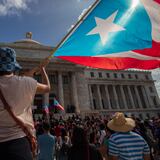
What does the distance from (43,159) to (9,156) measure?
3808 millimetres

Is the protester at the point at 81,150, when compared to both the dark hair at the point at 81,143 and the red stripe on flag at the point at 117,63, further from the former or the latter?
the red stripe on flag at the point at 117,63

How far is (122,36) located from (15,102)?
334 cm

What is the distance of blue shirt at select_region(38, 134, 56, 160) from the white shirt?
3396 mm

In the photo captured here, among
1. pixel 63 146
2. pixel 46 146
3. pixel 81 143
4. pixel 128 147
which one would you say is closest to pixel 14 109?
pixel 81 143

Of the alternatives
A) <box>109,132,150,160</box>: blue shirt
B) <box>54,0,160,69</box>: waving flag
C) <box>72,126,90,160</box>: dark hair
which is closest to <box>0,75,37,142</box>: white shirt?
<box>72,126,90,160</box>: dark hair

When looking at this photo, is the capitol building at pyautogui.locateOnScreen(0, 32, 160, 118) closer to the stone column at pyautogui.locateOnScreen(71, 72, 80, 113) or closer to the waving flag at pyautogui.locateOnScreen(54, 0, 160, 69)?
the stone column at pyautogui.locateOnScreen(71, 72, 80, 113)

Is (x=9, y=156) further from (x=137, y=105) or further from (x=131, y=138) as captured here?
(x=137, y=105)

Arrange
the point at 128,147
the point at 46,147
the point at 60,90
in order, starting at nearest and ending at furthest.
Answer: the point at 128,147
the point at 46,147
the point at 60,90

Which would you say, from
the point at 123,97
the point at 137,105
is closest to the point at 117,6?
the point at 123,97

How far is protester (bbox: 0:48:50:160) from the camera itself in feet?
5.37

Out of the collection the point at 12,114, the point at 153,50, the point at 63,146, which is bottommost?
the point at 63,146

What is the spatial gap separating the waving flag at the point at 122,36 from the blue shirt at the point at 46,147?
2463 mm

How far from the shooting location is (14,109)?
1.82m

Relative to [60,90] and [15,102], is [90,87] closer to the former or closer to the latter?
[60,90]
